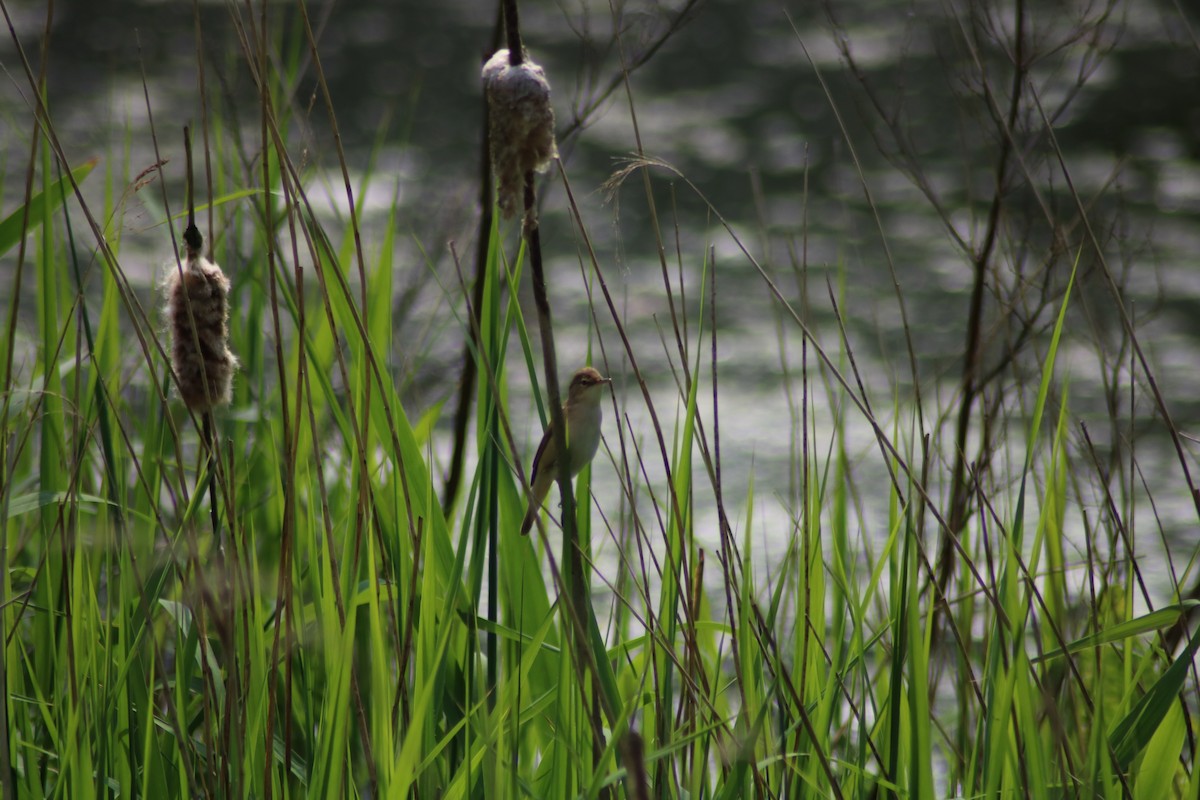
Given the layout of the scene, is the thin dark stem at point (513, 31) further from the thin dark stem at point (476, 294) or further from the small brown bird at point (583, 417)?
the thin dark stem at point (476, 294)

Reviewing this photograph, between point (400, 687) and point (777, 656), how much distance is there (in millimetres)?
304

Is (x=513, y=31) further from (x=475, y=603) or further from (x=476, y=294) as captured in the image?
(x=476, y=294)

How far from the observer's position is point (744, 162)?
19.1ft

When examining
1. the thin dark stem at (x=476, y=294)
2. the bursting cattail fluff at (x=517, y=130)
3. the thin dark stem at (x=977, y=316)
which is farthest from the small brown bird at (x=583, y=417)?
the thin dark stem at (x=977, y=316)

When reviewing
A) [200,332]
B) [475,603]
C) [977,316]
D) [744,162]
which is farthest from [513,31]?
[744,162]

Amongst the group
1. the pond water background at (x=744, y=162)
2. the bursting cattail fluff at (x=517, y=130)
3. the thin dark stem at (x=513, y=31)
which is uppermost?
the pond water background at (x=744, y=162)

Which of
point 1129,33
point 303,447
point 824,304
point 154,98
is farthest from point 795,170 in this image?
point 303,447

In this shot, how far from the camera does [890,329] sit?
479 centimetres

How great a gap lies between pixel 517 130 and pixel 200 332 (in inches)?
14.4

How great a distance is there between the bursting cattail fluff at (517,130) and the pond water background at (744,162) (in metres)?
2.15

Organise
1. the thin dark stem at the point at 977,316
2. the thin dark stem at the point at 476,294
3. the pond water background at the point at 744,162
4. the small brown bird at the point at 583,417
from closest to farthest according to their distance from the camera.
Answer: the small brown bird at the point at 583,417, the thin dark stem at the point at 476,294, the thin dark stem at the point at 977,316, the pond water background at the point at 744,162

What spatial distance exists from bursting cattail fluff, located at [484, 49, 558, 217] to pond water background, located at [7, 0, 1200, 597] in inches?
84.5

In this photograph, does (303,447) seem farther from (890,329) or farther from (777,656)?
(890,329)

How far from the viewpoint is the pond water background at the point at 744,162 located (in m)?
4.25
